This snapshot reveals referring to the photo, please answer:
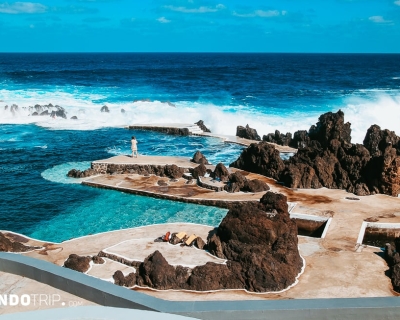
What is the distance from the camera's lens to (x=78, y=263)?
1644cm

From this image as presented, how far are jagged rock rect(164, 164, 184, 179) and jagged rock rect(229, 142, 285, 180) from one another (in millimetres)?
4116

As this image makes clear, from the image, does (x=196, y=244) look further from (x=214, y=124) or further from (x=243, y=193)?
(x=214, y=124)

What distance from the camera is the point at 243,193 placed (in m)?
25.6

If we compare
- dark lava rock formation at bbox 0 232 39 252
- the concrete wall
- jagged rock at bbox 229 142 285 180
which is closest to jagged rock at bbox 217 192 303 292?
the concrete wall

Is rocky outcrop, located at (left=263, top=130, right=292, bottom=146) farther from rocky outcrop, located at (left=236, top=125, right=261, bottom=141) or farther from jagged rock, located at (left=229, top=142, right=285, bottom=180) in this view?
jagged rock, located at (left=229, top=142, right=285, bottom=180)

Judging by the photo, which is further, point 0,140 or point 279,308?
point 0,140

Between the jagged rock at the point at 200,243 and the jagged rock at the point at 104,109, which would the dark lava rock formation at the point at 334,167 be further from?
the jagged rock at the point at 104,109

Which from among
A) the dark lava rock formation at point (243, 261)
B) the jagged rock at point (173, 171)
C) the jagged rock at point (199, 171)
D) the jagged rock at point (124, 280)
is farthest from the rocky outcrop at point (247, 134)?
the jagged rock at point (124, 280)

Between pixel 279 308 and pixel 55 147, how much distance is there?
33.8 metres

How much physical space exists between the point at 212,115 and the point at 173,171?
25.6m

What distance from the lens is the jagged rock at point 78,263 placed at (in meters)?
16.3

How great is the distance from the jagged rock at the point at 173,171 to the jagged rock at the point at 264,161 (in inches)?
162

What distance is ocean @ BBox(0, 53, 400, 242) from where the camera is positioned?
23.8 meters

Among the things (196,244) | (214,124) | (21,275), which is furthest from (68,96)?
(21,275)
